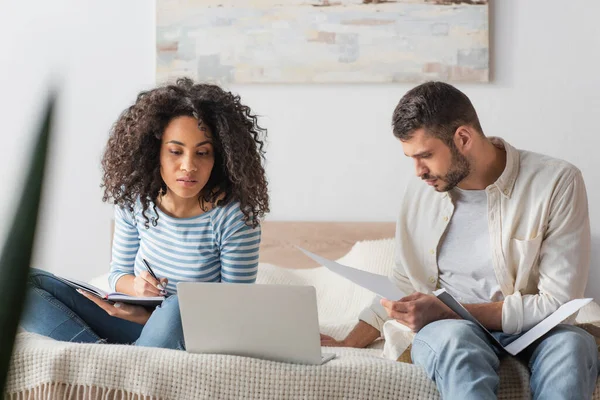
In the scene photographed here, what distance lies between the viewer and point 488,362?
135cm

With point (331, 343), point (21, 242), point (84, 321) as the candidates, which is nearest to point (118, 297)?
point (84, 321)

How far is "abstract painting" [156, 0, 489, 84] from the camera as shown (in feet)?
9.21

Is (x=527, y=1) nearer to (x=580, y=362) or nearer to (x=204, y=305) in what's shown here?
(x=580, y=362)

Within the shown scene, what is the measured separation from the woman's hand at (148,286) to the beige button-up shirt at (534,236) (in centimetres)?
58

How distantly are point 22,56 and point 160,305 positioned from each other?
6.15ft

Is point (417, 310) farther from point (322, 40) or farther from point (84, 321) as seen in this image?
point (322, 40)

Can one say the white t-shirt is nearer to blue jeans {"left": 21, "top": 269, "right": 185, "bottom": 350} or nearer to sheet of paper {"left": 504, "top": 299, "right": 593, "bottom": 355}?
sheet of paper {"left": 504, "top": 299, "right": 593, "bottom": 355}

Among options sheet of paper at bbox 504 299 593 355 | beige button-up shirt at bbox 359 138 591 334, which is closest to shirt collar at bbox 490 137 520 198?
beige button-up shirt at bbox 359 138 591 334

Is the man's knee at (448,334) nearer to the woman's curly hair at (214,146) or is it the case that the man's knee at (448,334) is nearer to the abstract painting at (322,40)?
the woman's curly hair at (214,146)

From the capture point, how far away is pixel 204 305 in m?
1.34

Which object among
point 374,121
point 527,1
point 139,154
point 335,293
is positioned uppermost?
point 527,1

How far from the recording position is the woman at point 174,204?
1.65 m

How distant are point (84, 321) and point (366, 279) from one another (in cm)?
64

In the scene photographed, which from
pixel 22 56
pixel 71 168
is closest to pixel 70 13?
pixel 22 56
